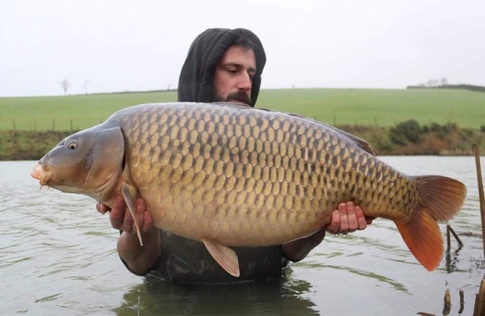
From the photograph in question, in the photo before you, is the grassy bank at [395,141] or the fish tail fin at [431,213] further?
the grassy bank at [395,141]

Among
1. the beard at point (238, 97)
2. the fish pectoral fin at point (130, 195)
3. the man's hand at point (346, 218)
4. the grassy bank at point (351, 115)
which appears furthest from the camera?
the grassy bank at point (351, 115)

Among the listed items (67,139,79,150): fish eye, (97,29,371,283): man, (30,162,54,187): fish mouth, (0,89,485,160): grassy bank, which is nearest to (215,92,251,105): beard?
(97,29,371,283): man

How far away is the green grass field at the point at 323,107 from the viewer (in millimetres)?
31312

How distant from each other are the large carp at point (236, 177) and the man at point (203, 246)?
0.65 metres

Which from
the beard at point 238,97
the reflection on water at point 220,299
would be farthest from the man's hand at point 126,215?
the beard at point 238,97

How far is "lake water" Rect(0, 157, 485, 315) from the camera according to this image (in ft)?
A: 10.6

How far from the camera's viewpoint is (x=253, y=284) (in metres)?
3.54

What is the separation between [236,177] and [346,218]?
Answer: 56 centimetres

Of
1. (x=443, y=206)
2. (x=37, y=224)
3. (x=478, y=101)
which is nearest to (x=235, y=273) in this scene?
(x=443, y=206)

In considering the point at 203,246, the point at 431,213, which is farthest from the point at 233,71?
the point at 431,213

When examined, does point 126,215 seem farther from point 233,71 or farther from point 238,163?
point 233,71

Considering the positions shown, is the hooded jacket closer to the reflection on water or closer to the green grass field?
the reflection on water

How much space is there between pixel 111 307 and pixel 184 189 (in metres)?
1.25

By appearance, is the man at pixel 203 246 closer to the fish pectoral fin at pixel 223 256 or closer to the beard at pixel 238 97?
the beard at pixel 238 97
